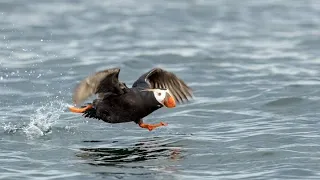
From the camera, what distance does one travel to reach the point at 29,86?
15750 millimetres

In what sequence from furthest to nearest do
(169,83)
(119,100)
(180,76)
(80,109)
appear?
1. (180,76)
2. (169,83)
3. (80,109)
4. (119,100)

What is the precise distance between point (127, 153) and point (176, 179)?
1303 mm

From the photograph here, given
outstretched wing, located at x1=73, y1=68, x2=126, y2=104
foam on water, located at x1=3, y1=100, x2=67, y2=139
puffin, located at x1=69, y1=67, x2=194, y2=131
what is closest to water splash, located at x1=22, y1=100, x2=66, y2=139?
foam on water, located at x1=3, y1=100, x2=67, y2=139

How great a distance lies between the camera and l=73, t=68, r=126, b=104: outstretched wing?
1027 centimetres

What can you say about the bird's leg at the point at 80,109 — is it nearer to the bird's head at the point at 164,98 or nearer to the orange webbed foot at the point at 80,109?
the orange webbed foot at the point at 80,109

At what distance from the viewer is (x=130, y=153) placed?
1084cm

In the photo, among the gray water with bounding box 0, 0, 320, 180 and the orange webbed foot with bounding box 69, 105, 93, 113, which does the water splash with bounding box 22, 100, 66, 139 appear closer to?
the gray water with bounding box 0, 0, 320, 180

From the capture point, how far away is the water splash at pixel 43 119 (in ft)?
39.0

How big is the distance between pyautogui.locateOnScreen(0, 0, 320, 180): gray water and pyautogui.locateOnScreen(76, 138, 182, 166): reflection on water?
0.6 inches

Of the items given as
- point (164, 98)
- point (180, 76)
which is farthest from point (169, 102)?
point (180, 76)

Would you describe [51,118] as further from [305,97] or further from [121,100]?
[305,97]

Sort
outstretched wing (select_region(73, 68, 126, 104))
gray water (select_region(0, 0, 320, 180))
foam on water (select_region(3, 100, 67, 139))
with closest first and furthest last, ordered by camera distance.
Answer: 1. outstretched wing (select_region(73, 68, 126, 104))
2. gray water (select_region(0, 0, 320, 180))
3. foam on water (select_region(3, 100, 67, 139))

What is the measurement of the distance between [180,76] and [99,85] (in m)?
6.25

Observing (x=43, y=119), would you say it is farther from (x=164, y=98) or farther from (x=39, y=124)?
(x=164, y=98)
